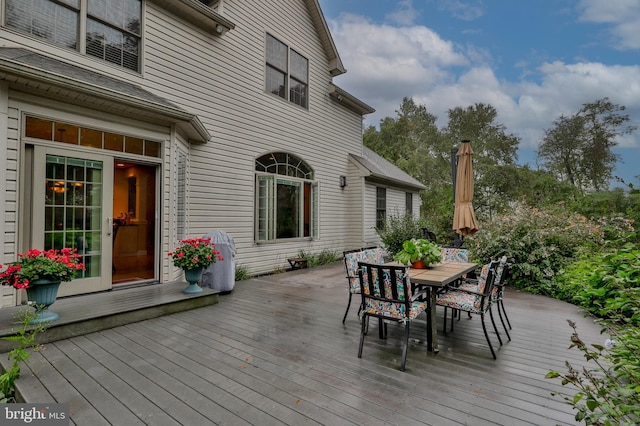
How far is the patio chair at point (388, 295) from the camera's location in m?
2.91

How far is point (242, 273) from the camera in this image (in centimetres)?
693

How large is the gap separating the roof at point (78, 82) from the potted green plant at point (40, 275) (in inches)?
74.8

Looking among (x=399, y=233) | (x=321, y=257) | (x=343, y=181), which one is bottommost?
(x=321, y=257)

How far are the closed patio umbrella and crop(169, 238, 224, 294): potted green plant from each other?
3.92 m

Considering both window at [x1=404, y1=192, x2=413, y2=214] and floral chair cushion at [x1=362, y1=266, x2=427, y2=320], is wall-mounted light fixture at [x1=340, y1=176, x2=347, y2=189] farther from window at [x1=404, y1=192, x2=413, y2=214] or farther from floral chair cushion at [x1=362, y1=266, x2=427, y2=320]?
floral chair cushion at [x1=362, y1=266, x2=427, y2=320]

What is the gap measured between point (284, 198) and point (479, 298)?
572 cm

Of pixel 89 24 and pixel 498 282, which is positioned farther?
pixel 89 24

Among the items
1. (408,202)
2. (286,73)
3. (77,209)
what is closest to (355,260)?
(77,209)

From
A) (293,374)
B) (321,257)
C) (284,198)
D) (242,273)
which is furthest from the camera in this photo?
(321,257)

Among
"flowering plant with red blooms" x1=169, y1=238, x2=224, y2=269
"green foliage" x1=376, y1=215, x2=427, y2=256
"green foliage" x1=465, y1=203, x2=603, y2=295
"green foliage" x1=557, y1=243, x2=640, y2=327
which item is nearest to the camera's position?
"green foliage" x1=557, y1=243, x2=640, y2=327

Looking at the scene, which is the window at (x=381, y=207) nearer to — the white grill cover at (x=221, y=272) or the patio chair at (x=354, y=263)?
the patio chair at (x=354, y=263)

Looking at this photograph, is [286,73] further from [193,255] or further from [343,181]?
[193,255]

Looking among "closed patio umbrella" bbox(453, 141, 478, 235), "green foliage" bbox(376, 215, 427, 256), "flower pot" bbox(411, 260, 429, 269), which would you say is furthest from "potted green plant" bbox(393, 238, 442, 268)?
"green foliage" bbox(376, 215, 427, 256)

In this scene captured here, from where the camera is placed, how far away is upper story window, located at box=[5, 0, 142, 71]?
4.15m
